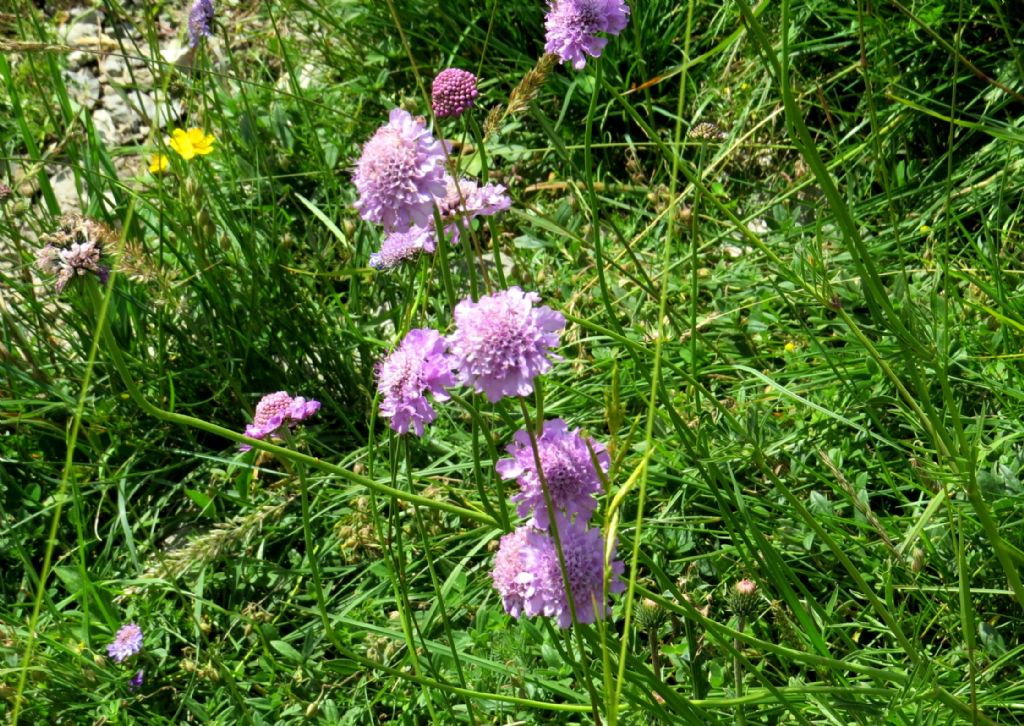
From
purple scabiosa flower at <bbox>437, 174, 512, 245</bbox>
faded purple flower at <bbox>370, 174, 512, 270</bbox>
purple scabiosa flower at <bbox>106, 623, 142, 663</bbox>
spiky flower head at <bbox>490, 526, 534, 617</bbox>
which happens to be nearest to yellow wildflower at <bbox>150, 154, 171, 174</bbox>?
purple scabiosa flower at <bbox>106, 623, 142, 663</bbox>

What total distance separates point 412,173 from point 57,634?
1241 millimetres

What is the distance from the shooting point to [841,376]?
5.19 ft

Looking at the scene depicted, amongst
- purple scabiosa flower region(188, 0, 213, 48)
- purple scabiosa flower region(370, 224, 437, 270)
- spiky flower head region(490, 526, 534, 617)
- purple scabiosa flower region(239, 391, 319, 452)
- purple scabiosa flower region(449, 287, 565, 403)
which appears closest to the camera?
purple scabiosa flower region(449, 287, 565, 403)

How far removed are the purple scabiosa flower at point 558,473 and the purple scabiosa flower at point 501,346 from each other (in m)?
0.07

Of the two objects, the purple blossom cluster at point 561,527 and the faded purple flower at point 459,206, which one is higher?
the faded purple flower at point 459,206

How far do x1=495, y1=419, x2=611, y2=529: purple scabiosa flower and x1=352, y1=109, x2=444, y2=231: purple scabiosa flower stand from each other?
8.7 inches

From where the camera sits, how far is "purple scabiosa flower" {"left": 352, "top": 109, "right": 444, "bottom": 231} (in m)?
0.93

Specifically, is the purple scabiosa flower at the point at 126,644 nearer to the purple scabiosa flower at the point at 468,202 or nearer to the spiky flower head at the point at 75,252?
the spiky flower head at the point at 75,252

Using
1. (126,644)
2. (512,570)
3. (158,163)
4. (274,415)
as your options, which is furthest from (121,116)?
(512,570)

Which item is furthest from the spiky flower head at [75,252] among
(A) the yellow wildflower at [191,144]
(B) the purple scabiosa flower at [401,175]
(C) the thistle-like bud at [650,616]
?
(A) the yellow wildflower at [191,144]

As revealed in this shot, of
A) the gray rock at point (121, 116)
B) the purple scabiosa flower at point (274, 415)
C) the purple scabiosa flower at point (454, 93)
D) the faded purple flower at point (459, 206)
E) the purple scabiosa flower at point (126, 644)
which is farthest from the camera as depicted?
the gray rock at point (121, 116)

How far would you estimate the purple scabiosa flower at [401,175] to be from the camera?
929 millimetres

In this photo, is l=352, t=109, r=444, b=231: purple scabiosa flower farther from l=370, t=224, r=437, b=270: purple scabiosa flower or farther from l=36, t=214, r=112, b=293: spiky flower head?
l=370, t=224, r=437, b=270: purple scabiosa flower

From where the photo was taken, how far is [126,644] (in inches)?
66.3
